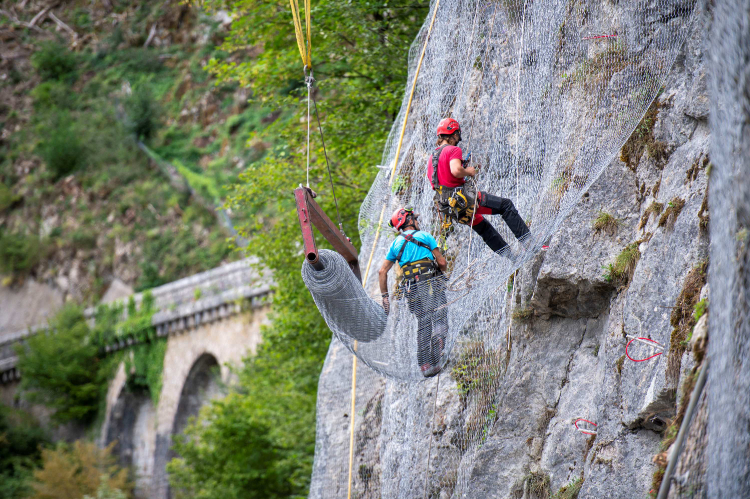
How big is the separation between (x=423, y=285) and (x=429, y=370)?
0.75 metres

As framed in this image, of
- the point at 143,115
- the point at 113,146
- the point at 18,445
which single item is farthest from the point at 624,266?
the point at 113,146

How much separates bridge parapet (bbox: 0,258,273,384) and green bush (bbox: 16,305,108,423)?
1.02 metres

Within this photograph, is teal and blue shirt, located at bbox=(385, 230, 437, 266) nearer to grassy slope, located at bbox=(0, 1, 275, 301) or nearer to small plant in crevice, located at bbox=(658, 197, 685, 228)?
small plant in crevice, located at bbox=(658, 197, 685, 228)

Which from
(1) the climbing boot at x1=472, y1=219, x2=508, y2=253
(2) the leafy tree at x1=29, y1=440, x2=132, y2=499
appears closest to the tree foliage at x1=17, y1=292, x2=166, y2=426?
(2) the leafy tree at x1=29, y1=440, x2=132, y2=499

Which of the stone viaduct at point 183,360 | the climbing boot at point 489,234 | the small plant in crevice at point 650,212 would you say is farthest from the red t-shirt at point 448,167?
the stone viaduct at point 183,360

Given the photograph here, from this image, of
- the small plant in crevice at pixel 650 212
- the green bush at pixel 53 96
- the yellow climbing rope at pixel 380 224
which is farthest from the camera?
the green bush at pixel 53 96

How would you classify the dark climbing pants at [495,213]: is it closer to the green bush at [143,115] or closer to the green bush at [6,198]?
the green bush at [143,115]

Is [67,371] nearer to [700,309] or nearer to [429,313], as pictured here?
[429,313]

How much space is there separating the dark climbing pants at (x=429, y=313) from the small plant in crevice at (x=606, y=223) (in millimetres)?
1373

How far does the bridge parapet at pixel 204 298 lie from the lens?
2253 centimetres

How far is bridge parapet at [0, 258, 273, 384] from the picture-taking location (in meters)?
22.5

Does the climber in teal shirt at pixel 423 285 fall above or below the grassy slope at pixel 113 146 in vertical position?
below

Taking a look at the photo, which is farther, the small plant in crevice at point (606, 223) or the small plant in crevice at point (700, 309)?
the small plant in crevice at point (606, 223)

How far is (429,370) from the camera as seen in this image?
21.8 ft
